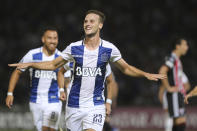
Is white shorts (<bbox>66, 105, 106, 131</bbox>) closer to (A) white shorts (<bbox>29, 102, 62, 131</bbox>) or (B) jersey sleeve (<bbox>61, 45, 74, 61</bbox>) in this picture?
(B) jersey sleeve (<bbox>61, 45, 74, 61</bbox>)

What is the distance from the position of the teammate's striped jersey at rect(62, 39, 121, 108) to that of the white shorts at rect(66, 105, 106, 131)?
7 centimetres

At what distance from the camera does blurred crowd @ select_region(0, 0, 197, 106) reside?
16.5 meters

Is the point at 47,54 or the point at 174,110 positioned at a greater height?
the point at 47,54

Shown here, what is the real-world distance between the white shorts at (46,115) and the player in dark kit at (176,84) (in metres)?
2.30

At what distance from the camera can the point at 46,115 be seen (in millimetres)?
8148

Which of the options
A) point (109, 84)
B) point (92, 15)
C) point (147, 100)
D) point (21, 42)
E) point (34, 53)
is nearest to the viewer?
point (92, 15)

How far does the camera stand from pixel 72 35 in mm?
17312

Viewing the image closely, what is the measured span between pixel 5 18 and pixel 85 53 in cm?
1221

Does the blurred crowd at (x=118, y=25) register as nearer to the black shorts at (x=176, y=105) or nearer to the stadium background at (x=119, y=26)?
the stadium background at (x=119, y=26)

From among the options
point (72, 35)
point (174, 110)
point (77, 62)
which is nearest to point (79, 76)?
point (77, 62)

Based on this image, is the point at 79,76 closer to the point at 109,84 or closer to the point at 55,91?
the point at 109,84

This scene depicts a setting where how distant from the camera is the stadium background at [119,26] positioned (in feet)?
53.8

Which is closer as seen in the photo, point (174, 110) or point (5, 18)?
point (174, 110)

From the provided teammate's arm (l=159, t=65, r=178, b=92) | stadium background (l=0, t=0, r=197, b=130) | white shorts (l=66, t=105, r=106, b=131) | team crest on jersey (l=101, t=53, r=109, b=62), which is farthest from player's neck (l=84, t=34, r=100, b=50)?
stadium background (l=0, t=0, r=197, b=130)
